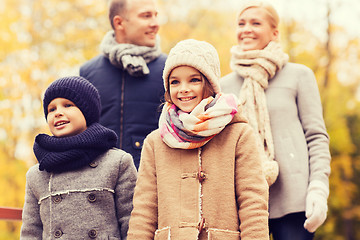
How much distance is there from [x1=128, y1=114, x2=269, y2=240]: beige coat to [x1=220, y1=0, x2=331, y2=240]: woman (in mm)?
591

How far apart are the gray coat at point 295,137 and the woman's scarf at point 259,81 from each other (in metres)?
0.06

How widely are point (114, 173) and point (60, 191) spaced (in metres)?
0.33

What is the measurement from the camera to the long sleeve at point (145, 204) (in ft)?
8.99

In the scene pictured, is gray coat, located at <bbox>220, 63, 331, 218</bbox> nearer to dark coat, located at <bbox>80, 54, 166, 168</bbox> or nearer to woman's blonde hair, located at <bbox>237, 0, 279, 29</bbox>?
woman's blonde hair, located at <bbox>237, 0, 279, 29</bbox>

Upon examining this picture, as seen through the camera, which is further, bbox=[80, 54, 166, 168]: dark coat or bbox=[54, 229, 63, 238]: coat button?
bbox=[80, 54, 166, 168]: dark coat

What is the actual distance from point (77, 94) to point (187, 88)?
75cm

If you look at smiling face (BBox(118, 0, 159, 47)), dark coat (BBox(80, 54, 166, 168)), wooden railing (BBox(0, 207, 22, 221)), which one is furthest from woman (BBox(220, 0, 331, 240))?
wooden railing (BBox(0, 207, 22, 221))

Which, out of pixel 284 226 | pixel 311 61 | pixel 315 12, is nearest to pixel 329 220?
pixel 311 61

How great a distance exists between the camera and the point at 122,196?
3.03m

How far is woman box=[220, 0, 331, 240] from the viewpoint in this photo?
330 cm

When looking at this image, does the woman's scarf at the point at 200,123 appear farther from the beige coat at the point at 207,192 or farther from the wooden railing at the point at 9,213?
the wooden railing at the point at 9,213

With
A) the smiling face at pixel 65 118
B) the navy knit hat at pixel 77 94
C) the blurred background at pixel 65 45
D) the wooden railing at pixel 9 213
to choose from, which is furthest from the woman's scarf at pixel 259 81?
the blurred background at pixel 65 45

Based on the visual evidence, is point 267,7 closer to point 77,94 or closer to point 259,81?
point 259,81

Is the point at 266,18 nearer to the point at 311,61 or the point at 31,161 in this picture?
the point at 311,61
